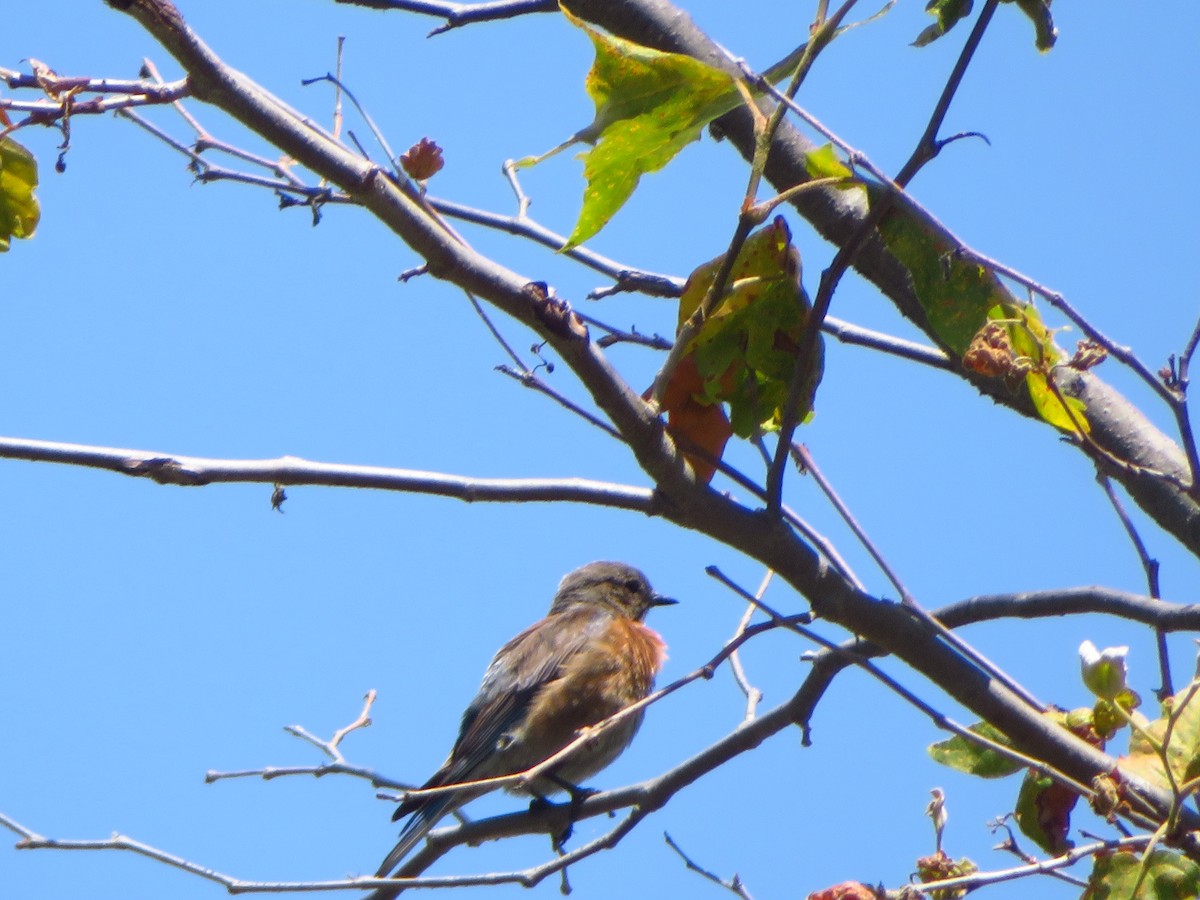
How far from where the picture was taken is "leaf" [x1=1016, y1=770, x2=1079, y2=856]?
10.8ft

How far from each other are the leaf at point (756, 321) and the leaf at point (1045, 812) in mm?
1151

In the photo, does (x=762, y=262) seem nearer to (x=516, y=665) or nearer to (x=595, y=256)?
(x=595, y=256)

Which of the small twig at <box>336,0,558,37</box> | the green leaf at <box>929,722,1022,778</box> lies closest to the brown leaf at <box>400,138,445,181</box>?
the small twig at <box>336,0,558,37</box>

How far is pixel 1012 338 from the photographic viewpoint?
2.88m

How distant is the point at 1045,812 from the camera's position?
3307 mm

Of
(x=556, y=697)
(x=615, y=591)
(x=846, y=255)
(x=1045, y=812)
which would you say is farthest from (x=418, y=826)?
(x=846, y=255)

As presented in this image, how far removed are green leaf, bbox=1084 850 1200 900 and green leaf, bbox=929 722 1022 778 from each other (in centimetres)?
38

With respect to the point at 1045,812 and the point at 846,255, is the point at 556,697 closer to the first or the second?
the point at 1045,812

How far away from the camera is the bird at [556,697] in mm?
6637

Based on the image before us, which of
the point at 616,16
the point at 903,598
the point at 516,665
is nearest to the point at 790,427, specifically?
the point at 903,598

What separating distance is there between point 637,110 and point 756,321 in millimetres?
745

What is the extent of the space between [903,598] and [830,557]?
0.22 metres

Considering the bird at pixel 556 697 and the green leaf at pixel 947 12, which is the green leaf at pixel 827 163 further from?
the bird at pixel 556 697

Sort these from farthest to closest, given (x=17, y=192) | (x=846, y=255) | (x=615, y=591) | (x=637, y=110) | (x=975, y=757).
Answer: (x=615, y=591) < (x=975, y=757) < (x=17, y=192) < (x=846, y=255) < (x=637, y=110)
